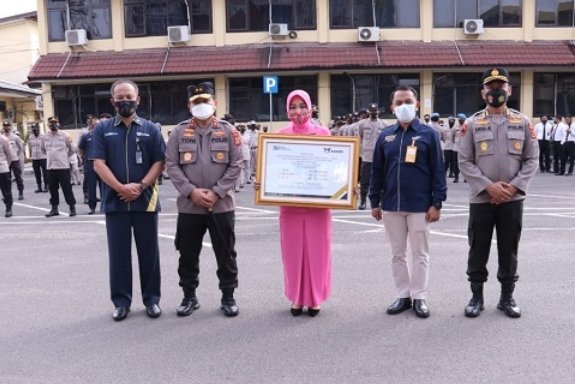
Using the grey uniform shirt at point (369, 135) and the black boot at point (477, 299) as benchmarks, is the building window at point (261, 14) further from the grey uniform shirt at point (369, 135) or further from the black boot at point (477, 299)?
the black boot at point (477, 299)

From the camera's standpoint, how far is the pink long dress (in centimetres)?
582

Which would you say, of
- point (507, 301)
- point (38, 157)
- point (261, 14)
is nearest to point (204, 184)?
point (507, 301)

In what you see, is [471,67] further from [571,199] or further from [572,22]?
[571,199]

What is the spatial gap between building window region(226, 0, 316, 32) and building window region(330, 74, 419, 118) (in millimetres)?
3162

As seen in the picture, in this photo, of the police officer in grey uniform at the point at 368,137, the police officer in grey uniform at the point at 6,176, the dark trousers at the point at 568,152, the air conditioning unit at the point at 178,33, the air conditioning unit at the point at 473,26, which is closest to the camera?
the police officer in grey uniform at the point at 368,137

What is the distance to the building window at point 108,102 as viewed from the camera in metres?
27.8

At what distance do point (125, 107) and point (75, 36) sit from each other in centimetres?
2376

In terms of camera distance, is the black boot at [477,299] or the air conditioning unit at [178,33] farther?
the air conditioning unit at [178,33]

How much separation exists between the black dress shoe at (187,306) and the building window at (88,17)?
24459mm

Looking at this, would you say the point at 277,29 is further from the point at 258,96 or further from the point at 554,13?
the point at 554,13

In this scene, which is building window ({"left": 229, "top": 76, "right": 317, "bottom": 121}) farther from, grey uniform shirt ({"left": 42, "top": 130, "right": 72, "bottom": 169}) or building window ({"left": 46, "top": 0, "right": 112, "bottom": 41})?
grey uniform shirt ({"left": 42, "top": 130, "right": 72, "bottom": 169})

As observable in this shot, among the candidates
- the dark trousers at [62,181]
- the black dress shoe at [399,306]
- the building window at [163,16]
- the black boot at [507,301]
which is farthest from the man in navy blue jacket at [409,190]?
the building window at [163,16]

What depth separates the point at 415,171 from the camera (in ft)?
18.7

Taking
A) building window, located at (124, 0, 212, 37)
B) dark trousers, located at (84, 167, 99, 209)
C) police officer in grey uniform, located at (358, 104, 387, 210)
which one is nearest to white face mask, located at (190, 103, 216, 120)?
police officer in grey uniform, located at (358, 104, 387, 210)
